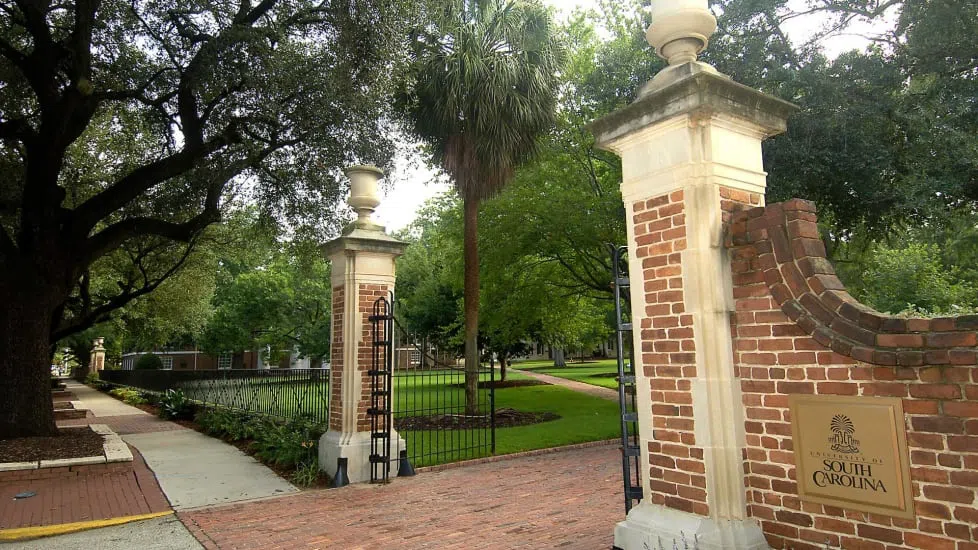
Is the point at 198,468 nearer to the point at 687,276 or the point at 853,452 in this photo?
the point at 687,276

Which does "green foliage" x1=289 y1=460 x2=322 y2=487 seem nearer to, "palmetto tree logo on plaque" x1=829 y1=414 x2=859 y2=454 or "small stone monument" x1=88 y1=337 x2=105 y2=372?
"palmetto tree logo on plaque" x1=829 y1=414 x2=859 y2=454

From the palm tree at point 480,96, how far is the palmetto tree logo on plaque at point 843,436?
9.78 meters

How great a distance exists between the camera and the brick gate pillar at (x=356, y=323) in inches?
294

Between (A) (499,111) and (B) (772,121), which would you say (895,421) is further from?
(A) (499,111)

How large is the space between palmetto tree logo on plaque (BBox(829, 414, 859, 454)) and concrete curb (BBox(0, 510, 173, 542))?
20.4 ft

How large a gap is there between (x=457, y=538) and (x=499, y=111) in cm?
961

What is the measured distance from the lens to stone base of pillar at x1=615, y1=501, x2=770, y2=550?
3.23 m

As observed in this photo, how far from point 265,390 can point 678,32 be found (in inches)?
378

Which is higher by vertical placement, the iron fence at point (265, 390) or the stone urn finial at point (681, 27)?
the stone urn finial at point (681, 27)

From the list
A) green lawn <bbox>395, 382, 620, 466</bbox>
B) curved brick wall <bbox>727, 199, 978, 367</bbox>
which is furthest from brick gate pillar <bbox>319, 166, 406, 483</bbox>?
curved brick wall <bbox>727, 199, 978, 367</bbox>

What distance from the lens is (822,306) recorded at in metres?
3.00

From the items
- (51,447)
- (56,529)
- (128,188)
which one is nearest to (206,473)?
(56,529)

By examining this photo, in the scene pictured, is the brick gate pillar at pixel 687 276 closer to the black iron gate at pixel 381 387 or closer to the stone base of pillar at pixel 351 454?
the black iron gate at pixel 381 387

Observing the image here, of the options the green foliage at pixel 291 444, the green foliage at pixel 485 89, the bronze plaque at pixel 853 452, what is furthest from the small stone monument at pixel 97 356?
the bronze plaque at pixel 853 452
